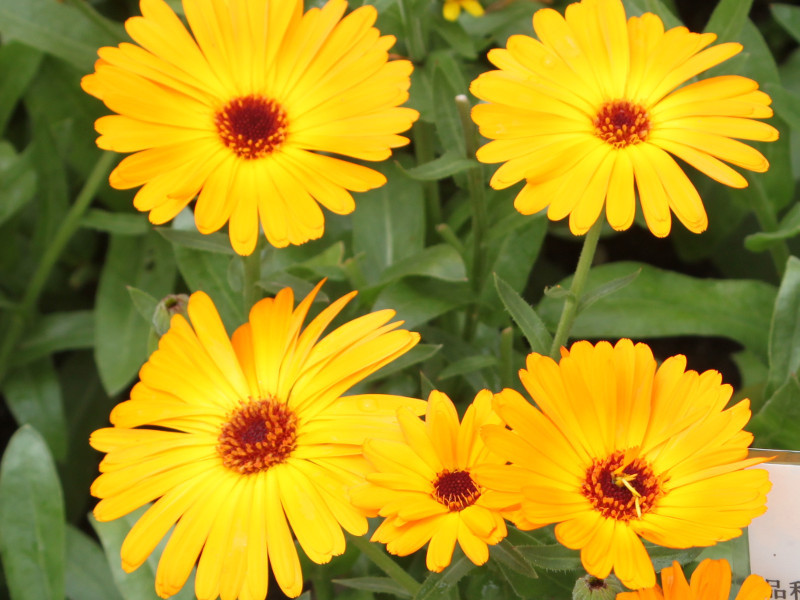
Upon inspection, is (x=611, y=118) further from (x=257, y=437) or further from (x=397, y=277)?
(x=257, y=437)

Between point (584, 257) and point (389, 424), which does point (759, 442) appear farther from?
point (389, 424)

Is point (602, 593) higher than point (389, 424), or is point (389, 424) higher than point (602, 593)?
point (389, 424)

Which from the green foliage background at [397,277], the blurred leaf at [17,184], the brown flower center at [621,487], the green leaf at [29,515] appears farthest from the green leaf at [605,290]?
the blurred leaf at [17,184]

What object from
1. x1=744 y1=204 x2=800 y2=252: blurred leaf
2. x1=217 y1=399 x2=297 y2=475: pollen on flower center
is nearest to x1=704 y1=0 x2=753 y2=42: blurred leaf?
x1=744 y1=204 x2=800 y2=252: blurred leaf

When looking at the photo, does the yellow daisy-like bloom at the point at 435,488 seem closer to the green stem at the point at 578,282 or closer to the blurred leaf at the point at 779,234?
the green stem at the point at 578,282

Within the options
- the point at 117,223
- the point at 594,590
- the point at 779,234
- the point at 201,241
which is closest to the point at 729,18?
the point at 779,234

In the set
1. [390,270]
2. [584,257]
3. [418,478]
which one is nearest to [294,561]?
[418,478]
